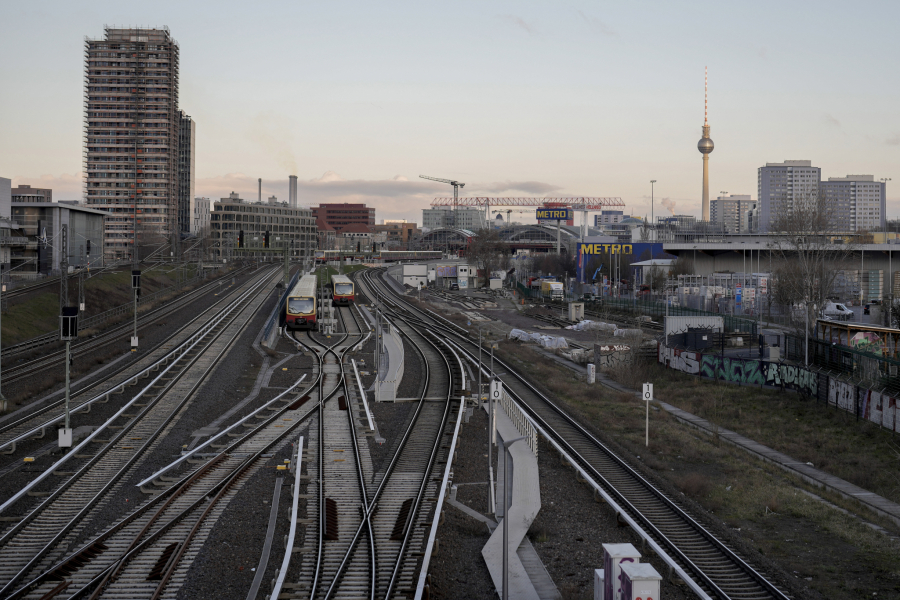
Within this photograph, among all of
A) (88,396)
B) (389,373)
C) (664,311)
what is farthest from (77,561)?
(664,311)

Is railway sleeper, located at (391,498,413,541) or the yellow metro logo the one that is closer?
railway sleeper, located at (391,498,413,541)

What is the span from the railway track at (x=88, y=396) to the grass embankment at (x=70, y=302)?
903cm

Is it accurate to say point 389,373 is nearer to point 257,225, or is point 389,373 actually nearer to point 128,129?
point 128,129

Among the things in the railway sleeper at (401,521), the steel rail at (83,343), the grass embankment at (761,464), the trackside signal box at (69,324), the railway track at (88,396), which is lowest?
the grass embankment at (761,464)

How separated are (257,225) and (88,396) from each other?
471ft

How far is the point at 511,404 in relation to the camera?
2214 centimetres

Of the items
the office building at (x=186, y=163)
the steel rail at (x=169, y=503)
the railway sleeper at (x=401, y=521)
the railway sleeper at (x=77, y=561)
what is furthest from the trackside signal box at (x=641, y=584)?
the office building at (x=186, y=163)

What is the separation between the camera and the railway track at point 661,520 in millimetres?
12102

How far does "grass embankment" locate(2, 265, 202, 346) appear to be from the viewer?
140 feet

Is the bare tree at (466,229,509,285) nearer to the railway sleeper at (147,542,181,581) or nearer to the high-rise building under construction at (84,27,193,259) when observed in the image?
the high-rise building under construction at (84,27,193,259)

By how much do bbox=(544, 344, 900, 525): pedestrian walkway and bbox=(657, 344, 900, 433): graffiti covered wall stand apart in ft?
13.9

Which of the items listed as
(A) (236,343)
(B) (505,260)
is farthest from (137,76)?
(A) (236,343)

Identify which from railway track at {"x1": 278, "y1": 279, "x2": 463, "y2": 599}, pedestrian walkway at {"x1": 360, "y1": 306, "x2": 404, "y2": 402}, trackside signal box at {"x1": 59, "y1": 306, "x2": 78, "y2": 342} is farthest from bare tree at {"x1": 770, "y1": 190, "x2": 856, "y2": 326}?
trackside signal box at {"x1": 59, "y1": 306, "x2": 78, "y2": 342}

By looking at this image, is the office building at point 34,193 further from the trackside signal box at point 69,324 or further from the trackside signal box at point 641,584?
the trackside signal box at point 641,584
